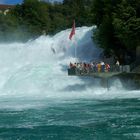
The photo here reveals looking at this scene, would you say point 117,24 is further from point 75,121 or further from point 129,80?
point 75,121

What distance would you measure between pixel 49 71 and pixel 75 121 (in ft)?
65.8

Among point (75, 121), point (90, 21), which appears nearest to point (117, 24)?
point (90, 21)

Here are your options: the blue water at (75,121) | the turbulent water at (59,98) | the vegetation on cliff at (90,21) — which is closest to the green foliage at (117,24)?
the vegetation on cliff at (90,21)

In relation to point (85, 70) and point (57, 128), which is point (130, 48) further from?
point (57, 128)

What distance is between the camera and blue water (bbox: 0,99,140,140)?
20.3m

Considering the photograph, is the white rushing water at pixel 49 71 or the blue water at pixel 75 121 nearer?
the blue water at pixel 75 121

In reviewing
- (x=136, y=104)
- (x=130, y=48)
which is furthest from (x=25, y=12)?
(x=136, y=104)

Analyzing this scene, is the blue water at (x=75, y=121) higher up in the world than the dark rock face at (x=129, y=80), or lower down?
lower down

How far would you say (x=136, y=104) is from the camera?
95.0ft

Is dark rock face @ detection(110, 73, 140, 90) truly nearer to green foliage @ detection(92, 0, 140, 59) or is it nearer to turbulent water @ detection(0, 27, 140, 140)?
turbulent water @ detection(0, 27, 140, 140)

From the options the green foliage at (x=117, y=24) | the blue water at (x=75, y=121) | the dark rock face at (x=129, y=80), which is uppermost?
the green foliage at (x=117, y=24)

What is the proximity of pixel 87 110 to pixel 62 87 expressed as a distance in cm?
1233

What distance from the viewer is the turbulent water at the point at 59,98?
69.5 feet

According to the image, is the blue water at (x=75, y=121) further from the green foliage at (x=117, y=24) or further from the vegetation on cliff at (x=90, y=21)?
the vegetation on cliff at (x=90, y=21)
